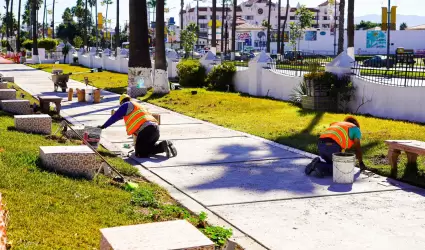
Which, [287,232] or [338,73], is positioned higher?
[338,73]

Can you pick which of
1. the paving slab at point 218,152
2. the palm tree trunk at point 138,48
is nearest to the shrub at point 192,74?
the palm tree trunk at point 138,48

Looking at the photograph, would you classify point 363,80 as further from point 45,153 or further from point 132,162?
point 45,153

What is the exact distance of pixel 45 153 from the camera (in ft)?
27.6

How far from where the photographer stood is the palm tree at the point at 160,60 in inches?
928

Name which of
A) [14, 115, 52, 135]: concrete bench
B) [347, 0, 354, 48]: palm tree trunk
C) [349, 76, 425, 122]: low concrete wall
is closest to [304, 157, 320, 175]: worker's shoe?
[14, 115, 52, 135]: concrete bench

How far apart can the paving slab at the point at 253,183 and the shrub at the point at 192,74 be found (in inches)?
662

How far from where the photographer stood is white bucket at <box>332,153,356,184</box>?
365 inches

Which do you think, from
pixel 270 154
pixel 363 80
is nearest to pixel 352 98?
pixel 363 80

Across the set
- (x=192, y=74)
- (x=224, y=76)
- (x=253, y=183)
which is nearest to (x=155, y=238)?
(x=253, y=183)

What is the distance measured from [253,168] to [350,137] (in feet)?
5.57

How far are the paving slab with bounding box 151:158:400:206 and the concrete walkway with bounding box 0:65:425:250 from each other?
13 mm

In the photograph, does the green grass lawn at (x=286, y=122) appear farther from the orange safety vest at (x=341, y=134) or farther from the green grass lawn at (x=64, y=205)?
the green grass lawn at (x=64, y=205)

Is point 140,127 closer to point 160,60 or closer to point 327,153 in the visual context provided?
point 327,153

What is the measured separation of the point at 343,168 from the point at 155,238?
533 cm
